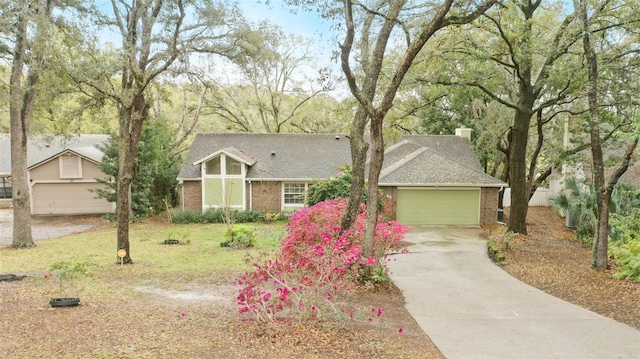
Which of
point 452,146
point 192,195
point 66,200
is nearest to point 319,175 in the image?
point 192,195

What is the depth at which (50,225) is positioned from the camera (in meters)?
20.5

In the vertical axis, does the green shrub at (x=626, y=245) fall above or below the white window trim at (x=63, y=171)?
below

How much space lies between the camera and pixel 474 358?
5219mm

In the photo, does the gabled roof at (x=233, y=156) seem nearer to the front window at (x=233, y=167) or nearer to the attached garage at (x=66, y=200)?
the front window at (x=233, y=167)

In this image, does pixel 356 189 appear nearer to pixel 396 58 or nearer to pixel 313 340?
pixel 313 340

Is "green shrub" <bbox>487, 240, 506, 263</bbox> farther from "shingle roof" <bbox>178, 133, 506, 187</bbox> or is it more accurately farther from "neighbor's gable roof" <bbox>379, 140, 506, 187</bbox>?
"shingle roof" <bbox>178, 133, 506, 187</bbox>

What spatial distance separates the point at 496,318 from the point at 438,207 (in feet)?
40.8

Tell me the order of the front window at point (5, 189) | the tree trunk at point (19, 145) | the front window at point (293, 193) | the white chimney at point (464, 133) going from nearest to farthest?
the tree trunk at point (19, 145) → the front window at point (293, 193) → the white chimney at point (464, 133) → the front window at point (5, 189)

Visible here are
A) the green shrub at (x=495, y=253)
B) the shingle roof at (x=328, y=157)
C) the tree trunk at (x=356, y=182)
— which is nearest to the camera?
the tree trunk at (x=356, y=182)

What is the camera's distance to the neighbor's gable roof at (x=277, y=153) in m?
21.5

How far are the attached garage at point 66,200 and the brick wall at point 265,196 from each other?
9987 millimetres

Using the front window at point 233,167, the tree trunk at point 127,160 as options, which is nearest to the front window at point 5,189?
the front window at point 233,167

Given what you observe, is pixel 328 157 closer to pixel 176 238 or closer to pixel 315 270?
pixel 176 238

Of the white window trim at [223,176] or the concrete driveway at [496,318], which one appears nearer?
the concrete driveway at [496,318]
